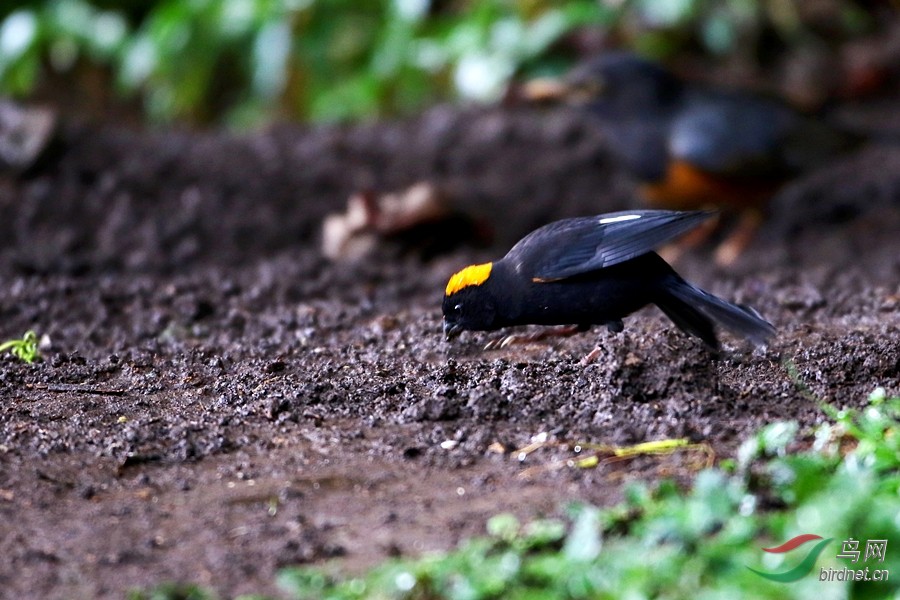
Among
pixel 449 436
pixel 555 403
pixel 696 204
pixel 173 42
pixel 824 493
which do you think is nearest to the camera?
pixel 824 493

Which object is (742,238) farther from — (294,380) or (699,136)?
(294,380)

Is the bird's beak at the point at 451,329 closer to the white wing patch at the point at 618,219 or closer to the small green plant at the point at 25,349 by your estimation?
the white wing patch at the point at 618,219

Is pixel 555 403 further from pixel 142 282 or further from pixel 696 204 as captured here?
pixel 696 204

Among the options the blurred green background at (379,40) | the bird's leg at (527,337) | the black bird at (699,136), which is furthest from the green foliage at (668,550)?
the blurred green background at (379,40)

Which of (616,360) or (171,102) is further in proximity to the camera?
(171,102)

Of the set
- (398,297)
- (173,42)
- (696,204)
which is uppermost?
(173,42)

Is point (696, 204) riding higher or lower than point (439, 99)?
lower

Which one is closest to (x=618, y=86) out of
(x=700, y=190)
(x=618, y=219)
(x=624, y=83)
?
(x=624, y=83)

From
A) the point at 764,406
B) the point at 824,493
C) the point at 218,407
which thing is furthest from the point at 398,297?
the point at 824,493
